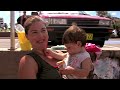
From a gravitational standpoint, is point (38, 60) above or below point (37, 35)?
below

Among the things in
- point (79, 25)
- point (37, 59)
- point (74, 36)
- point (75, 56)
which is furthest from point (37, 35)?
point (79, 25)

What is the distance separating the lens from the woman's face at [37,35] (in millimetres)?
1580

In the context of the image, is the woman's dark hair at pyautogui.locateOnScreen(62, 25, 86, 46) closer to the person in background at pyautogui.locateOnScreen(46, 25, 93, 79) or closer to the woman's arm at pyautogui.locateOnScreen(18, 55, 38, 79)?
the person in background at pyautogui.locateOnScreen(46, 25, 93, 79)

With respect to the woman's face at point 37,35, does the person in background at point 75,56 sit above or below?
below

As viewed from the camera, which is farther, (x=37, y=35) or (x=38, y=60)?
(x=37, y=35)

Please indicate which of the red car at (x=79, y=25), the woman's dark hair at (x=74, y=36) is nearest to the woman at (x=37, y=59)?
the woman's dark hair at (x=74, y=36)

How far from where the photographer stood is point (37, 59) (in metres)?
1.47

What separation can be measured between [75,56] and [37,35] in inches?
20.9

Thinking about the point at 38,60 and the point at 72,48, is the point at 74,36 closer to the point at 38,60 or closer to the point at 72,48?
the point at 72,48

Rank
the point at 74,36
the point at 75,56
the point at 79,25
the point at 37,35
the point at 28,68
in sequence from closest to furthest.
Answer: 1. the point at 28,68
2. the point at 37,35
3. the point at 74,36
4. the point at 75,56
5. the point at 79,25

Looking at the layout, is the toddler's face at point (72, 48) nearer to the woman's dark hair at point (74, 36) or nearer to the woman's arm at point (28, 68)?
the woman's dark hair at point (74, 36)
